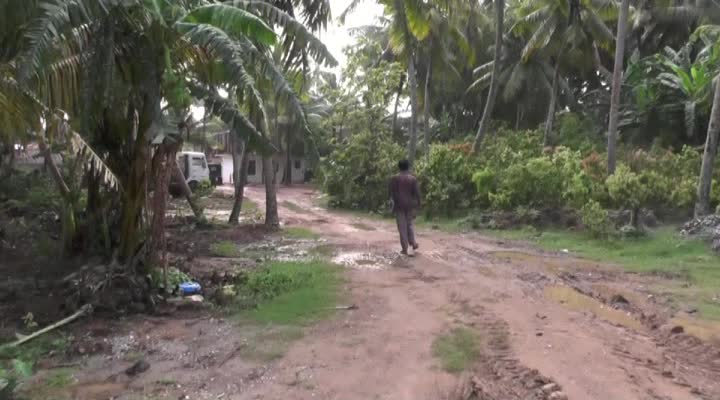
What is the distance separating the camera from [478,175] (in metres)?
16.7

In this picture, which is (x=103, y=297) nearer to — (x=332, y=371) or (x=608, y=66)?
(x=332, y=371)

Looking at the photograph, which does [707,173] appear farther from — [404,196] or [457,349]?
[457,349]

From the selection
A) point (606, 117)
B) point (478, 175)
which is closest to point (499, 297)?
point (478, 175)

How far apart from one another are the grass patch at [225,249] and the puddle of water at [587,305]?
6000 millimetres

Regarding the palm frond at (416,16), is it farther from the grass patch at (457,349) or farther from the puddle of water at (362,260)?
the grass patch at (457,349)

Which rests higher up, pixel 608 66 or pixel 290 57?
pixel 608 66

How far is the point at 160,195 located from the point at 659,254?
918 cm

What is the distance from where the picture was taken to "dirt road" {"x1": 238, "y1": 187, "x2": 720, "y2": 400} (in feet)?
15.9

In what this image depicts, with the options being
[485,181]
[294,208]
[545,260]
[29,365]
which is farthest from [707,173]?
[294,208]

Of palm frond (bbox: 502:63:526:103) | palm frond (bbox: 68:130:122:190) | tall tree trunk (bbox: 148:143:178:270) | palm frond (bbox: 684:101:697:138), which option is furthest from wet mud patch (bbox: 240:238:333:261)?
palm frond (bbox: 502:63:526:103)

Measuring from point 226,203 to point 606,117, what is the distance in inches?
753

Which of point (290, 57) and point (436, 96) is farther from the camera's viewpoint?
point (436, 96)

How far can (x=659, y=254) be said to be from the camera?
11.6 meters

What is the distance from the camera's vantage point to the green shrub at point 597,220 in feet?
42.0
